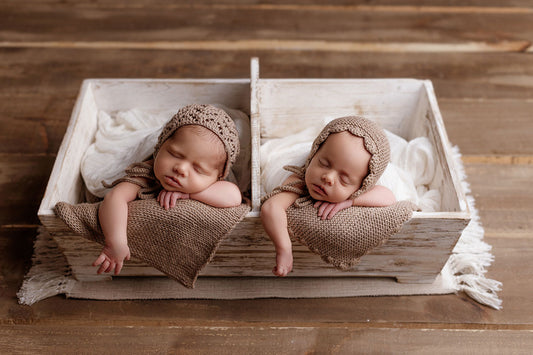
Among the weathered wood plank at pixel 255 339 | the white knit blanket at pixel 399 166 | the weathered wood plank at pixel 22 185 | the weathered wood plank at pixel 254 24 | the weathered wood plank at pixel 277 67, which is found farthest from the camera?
the weathered wood plank at pixel 254 24

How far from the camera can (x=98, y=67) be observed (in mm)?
1814

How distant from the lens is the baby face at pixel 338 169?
0.98m

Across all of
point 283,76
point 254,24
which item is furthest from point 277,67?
point 254,24

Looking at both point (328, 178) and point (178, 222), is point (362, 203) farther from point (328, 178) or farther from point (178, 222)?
point (178, 222)

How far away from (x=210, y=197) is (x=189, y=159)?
0.29 ft

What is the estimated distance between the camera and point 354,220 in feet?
3.28

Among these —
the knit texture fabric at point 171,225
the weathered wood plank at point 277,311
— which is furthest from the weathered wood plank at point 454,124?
the knit texture fabric at point 171,225

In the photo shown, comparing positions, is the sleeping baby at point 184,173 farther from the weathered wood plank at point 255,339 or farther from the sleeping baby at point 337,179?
the weathered wood plank at point 255,339

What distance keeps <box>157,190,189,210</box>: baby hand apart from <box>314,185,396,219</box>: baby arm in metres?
0.27

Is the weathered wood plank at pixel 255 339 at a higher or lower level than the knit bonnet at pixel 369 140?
lower

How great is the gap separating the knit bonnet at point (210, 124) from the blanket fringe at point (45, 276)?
0.42 meters

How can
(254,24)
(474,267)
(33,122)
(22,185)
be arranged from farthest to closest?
(254,24) → (33,122) → (22,185) → (474,267)

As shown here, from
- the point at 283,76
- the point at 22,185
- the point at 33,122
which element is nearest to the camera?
the point at 22,185

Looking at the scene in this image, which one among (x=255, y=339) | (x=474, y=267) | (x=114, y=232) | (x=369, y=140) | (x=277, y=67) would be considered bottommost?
(x=255, y=339)
